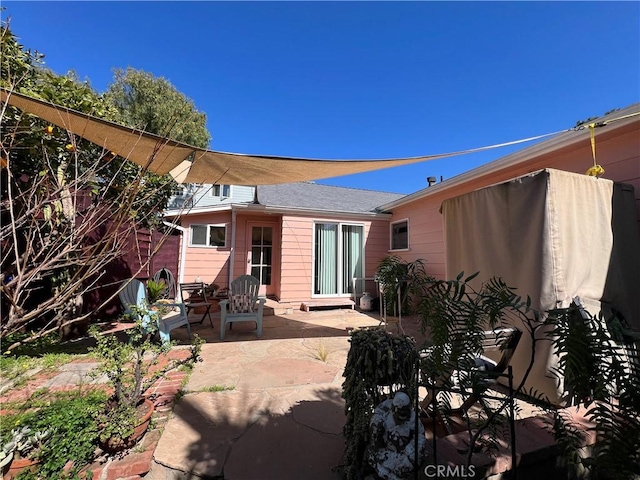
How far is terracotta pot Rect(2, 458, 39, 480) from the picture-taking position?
4.87 ft

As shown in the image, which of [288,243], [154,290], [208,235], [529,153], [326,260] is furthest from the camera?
[208,235]

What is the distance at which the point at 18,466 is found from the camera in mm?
1517

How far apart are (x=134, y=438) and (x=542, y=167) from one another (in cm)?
562

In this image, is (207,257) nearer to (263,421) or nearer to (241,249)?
(241,249)

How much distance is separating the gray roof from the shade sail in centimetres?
283

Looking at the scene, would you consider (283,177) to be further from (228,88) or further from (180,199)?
(180,199)

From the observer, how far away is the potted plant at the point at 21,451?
56.6 inches

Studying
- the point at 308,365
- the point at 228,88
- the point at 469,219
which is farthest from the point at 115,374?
the point at 228,88

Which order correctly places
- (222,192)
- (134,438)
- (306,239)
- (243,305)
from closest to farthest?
(134,438) → (243,305) → (306,239) → (222,192)

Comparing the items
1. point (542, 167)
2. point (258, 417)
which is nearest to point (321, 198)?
point (542, 167)

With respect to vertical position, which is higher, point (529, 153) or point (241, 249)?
point (529, 153)

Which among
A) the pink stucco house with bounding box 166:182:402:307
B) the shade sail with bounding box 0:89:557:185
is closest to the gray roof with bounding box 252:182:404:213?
the pink stucco house with bounding box 166:182:402:307

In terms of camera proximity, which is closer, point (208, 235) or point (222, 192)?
point (208, 235)

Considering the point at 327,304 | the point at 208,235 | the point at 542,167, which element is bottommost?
the point at 327,304
